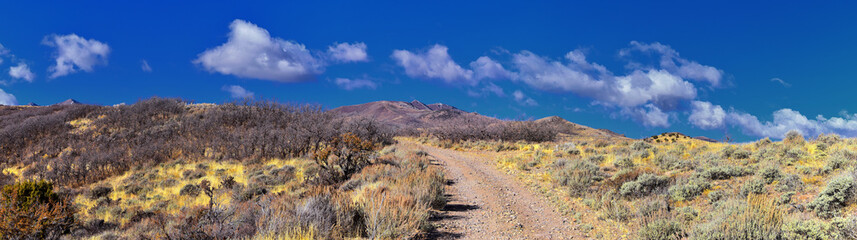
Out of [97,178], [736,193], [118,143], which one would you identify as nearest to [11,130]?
[118,143]

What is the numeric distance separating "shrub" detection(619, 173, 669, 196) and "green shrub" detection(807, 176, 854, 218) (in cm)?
308

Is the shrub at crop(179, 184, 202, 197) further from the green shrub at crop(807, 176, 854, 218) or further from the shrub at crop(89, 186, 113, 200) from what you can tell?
the green shrub at crop(807, 176, 854, 218)

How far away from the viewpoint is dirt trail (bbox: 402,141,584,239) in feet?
23.6

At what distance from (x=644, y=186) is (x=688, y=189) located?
1.01 meters

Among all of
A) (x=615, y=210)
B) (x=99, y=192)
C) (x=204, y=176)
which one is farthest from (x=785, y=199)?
(x=99, y=192)

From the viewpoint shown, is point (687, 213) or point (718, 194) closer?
point (687, 213)

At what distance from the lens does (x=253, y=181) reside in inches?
669

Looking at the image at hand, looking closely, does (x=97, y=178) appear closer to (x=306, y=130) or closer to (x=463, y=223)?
(x=306, y=130)

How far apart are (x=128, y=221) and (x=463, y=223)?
12.3 metres

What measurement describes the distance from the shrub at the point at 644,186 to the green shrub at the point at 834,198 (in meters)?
3.08

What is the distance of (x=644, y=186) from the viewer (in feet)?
30.8

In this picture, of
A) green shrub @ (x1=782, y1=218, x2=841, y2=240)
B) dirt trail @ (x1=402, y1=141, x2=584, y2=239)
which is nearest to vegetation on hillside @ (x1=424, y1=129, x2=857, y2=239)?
green shrub @ (x1=782, y1=218, x2=841, y2=240)

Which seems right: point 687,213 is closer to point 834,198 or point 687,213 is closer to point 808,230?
point 834,198

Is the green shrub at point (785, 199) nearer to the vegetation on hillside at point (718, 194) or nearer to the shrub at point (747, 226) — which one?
the vegetation on hillside at point (718, 194)
